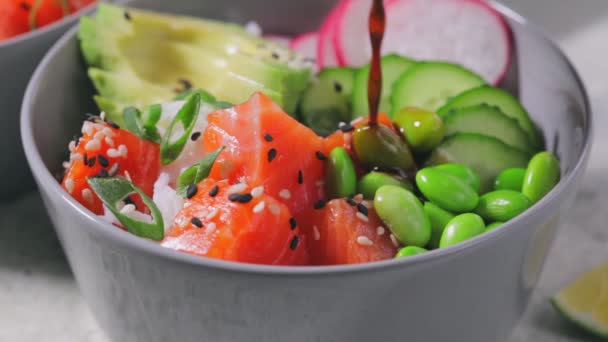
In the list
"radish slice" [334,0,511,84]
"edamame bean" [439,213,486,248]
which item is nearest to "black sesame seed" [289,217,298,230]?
"edamame bean" [439,213,486,248]

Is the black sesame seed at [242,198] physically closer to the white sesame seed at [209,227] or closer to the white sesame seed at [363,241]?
the white sesame seed at [209,227]

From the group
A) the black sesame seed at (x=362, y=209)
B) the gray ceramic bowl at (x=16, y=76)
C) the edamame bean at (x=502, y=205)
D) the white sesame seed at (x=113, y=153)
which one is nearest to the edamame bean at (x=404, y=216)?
the black sesame seed at (x=362, y=209)

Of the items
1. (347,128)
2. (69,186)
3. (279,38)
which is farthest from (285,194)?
(279,38)

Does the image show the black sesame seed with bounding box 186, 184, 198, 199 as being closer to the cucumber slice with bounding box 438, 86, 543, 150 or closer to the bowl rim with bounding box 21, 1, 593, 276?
the bowl rim with bounding box 21, 1, 593, 276

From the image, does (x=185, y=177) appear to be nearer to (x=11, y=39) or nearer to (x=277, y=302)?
(x=277, y=302)

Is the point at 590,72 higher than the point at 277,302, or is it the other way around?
the point at 277,302

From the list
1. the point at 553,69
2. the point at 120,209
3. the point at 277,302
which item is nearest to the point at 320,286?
the point at 277,302
